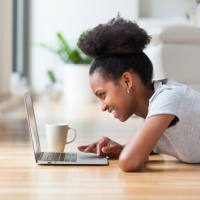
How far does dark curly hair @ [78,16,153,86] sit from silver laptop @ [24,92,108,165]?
0.24 m

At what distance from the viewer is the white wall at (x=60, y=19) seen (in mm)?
6145

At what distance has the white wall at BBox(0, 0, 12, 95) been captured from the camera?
4832 millimetres

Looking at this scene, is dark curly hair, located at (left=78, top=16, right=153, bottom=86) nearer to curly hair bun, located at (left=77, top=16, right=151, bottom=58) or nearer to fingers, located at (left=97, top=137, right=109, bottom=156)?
curly hair bun, located at (left=77, top=16, right=151, bottom=58)

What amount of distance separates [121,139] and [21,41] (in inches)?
149

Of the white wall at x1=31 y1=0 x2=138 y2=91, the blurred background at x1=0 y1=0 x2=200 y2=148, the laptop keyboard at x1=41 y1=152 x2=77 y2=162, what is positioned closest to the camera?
the laptop keyboard at x1=41 y1=152 x2=77 y2=162

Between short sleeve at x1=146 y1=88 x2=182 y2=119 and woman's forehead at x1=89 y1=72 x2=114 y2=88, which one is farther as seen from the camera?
woman's forehead at x1=89 y1=72 x2=114 y2=88

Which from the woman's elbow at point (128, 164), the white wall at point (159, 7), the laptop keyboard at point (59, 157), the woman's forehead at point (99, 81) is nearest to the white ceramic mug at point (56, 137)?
the laptop keyboard at point (59, 157)

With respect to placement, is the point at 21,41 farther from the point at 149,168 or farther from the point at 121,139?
the point at 149,168

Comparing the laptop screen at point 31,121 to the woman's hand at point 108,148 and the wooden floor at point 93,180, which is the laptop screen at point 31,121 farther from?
the woman's hand at point 108,148

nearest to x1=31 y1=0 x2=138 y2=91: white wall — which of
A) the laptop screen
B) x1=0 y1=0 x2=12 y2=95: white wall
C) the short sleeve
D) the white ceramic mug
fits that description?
x1=0 y1=0 x2=12 y2=95: white wall

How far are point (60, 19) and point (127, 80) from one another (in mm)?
4492

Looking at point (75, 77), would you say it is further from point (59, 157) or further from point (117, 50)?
point (117, 50)

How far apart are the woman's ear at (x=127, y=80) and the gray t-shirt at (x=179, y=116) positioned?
78mm

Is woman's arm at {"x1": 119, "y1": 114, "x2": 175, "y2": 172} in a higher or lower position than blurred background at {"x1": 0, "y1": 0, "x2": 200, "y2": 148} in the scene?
higher
